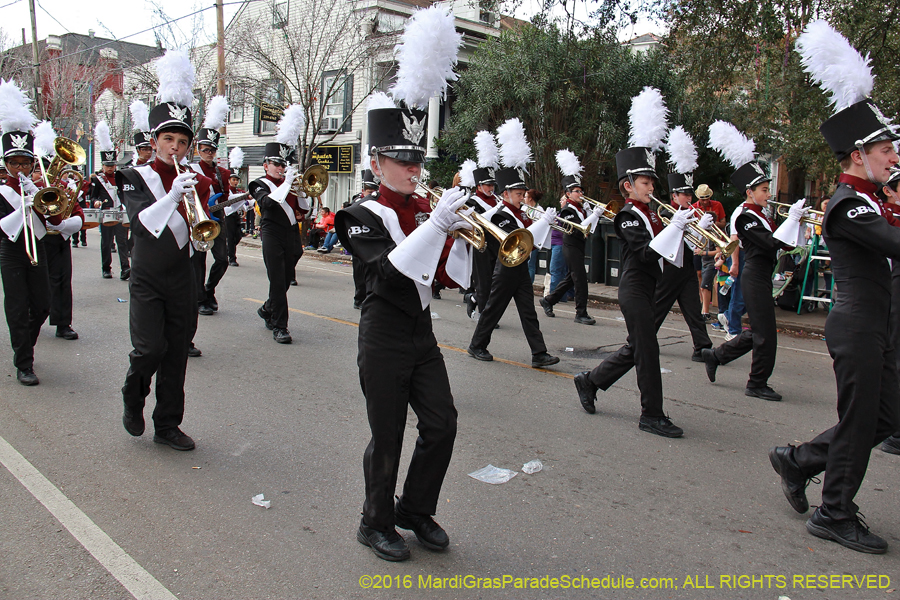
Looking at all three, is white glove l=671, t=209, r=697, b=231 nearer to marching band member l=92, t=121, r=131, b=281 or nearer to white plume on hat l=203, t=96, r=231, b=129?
white plume on hat l=203, t=96, r=231, b=129

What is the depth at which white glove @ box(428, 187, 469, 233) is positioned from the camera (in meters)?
3.09

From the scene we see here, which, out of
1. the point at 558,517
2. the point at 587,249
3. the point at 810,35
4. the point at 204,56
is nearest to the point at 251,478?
the point at 558,517

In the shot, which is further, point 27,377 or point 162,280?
point 27,377

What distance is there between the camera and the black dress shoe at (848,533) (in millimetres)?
3705

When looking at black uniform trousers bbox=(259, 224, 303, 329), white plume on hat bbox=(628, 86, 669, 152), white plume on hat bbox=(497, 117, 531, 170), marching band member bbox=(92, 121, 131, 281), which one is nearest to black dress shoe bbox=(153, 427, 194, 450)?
black uniform trousers bbox=(259, 224, 303, 329)

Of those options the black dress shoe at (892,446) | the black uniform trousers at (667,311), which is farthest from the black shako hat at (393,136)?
the black dress shoe at (892,446)

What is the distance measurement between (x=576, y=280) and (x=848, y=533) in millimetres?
7274

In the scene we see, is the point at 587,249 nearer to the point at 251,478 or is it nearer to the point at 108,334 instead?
the point at 108,334

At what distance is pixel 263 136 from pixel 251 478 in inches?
1044


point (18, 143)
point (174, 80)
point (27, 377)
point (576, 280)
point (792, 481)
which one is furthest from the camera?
point (576, 280)

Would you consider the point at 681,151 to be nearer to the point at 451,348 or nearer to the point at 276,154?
the point at 451,348

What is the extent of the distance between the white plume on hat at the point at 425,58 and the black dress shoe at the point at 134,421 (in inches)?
110

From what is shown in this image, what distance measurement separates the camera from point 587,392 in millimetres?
6027

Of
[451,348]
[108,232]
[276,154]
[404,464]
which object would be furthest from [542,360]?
[108,232]
